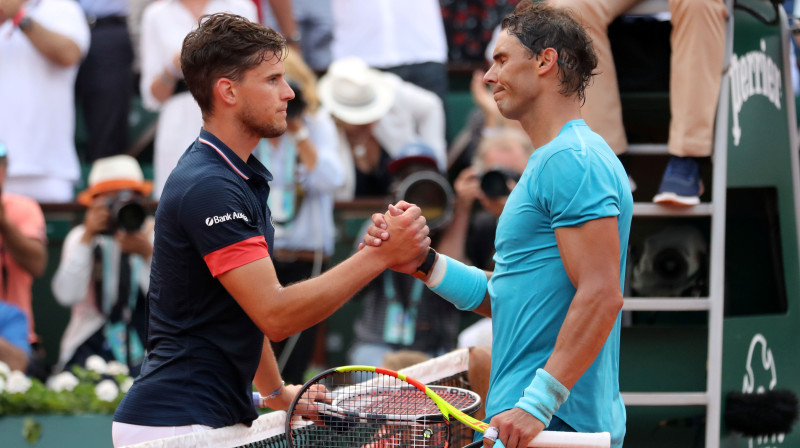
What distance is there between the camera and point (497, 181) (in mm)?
5531

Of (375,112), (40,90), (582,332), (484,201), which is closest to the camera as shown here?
(582,332)

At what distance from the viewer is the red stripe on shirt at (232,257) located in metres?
2.69

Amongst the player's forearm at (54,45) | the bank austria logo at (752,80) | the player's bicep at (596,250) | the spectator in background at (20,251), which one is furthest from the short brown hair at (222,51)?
the player's forearm at (54,45)

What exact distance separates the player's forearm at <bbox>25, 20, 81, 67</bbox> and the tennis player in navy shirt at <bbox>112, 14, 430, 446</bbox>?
14.2 ft

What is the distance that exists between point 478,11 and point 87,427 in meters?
4.18

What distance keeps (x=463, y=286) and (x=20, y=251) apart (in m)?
3.80

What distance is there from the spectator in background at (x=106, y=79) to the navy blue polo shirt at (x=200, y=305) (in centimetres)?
486

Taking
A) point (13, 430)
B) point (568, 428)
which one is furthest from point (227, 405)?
point (13, 430)

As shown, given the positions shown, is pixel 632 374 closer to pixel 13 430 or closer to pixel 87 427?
pixel 87 427

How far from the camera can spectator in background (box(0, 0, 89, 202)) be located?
693cm

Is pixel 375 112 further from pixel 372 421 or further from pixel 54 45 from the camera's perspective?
pixel 372 421

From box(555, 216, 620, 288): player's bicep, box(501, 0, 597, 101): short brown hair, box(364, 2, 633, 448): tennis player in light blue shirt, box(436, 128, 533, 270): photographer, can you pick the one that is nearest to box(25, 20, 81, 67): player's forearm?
box(436, 128, 533, 270): photographer

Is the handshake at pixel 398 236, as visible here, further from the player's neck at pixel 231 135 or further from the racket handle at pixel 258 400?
the racket handle at pixel 258 400

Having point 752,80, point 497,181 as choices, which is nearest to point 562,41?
point 752,80
